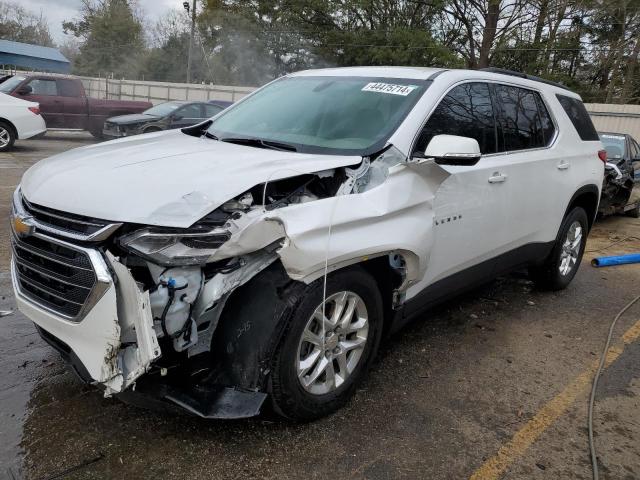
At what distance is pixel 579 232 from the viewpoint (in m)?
5.31

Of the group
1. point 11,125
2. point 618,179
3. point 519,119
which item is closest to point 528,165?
point 519,119

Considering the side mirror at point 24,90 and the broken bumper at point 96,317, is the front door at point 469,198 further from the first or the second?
the side mirror at point 24,90

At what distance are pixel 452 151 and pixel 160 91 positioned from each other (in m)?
30.0

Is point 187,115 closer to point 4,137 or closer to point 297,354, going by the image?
point 4,137

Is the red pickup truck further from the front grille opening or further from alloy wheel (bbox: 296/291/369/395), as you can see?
Result: alloy wheel (bbox: 296/291/369/395)

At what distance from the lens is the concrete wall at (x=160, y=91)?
90.2 ft

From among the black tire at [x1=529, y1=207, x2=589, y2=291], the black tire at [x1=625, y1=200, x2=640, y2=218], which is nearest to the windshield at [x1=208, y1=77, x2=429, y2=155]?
the black tire at [x1=529, y1=207, x2=589, y2=291]

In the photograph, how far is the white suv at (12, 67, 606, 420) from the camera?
2.33 m

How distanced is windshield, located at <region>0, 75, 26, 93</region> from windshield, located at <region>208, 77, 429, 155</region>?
1258 cm

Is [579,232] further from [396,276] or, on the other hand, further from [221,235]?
[221,235]

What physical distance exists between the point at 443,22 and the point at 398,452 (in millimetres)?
30684

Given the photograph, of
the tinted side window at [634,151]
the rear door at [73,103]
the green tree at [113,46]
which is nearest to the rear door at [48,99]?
the rear door at [73,103]

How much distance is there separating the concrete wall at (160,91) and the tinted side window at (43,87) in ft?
38.2

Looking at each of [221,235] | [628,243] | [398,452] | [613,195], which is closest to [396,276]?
[398,452]
